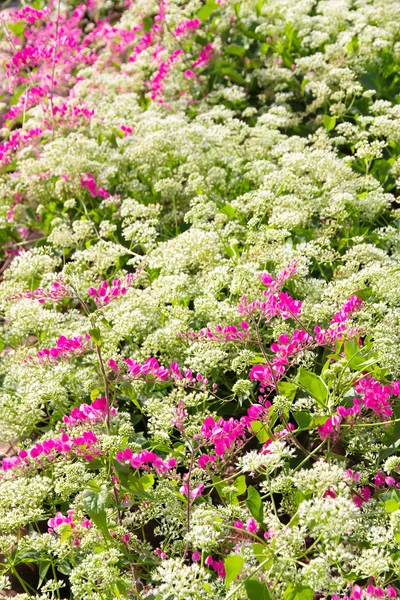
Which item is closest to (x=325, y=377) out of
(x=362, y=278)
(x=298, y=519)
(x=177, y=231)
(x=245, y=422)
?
(x=245, y=422)

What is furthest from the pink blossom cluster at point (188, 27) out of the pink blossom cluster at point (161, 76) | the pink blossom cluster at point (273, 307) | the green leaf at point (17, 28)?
the pink blossom cluster at point (273, 307)

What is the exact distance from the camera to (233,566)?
1.91m

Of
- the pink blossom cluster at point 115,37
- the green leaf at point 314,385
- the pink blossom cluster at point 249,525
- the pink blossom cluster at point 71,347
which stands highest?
the pink blossom cluster at point 115,37

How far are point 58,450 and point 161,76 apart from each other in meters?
4.22

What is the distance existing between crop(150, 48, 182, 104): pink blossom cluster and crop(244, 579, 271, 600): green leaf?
4.65 metres

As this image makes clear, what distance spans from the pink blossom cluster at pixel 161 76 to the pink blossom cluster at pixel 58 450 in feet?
12.5

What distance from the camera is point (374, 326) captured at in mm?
2949

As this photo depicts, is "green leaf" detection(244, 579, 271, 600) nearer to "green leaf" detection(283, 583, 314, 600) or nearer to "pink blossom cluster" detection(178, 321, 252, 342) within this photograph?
"green leaf" detection(283, 583, 314, 600)

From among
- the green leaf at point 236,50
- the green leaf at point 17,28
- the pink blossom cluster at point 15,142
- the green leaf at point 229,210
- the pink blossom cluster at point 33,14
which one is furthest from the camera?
the green leaf at point 17,28

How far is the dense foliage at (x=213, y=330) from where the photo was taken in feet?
7.41

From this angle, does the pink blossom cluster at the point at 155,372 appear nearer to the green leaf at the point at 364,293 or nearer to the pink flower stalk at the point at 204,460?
the pink flower stalk at the point at 204,460

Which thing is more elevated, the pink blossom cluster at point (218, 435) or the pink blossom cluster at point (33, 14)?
the pink blossom cluster at point (33, 14)

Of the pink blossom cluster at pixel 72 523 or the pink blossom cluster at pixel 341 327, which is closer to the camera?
the pink blossom cluster at pixel 72 523

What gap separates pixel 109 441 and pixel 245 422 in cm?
58
